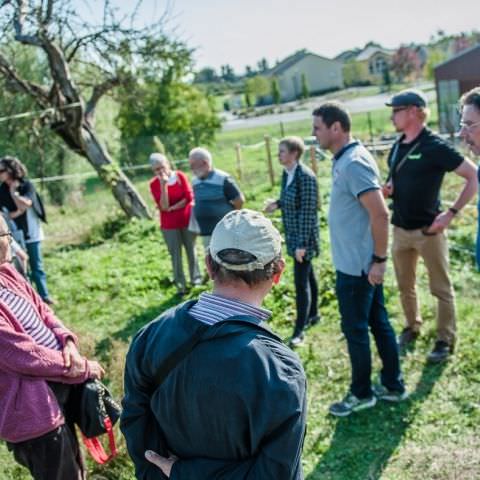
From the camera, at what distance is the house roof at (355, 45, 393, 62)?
68.6m

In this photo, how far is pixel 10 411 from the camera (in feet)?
8.28

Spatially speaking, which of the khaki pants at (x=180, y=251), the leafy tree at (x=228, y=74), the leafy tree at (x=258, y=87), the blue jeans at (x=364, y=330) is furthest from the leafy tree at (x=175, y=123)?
the leafy tree at (x=228, y=74)

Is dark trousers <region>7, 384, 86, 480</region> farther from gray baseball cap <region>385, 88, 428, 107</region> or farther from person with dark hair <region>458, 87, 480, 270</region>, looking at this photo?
gray baseball cap <region>385, 88, 428, 107</region>

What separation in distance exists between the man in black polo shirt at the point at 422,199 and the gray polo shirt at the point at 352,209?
0.73m

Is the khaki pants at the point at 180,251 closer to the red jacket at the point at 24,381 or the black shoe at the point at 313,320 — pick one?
the black shoe at the point at 313,320

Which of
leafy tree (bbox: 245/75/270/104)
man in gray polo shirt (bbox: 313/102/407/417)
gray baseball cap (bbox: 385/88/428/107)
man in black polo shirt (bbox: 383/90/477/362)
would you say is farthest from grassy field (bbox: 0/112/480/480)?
leafy tree (bbox: 245/75/270/104)

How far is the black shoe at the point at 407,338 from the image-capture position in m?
4.90

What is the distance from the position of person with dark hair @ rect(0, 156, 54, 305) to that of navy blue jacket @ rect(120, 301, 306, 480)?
5.41 metres

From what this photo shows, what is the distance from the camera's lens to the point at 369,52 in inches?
2820

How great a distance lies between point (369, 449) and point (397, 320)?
1918 millimetres

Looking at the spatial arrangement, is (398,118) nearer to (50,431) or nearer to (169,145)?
(50,431)

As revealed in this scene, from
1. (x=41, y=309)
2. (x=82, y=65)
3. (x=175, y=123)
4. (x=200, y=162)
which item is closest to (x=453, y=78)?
(x=175, y=123)

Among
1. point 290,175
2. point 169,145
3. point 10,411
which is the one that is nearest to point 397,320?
point 290,175

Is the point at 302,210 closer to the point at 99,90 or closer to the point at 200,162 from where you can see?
the point at 200,162
